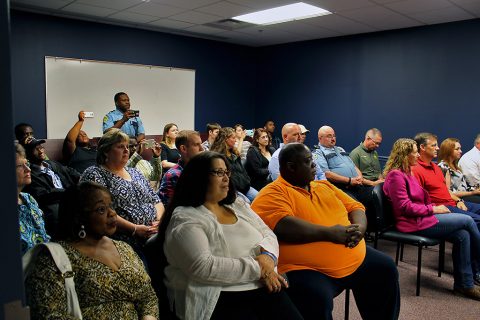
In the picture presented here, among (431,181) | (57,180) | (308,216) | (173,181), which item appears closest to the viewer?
(308,216)

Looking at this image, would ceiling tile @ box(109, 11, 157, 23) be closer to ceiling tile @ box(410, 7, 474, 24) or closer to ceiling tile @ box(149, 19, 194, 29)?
ceiling tile @ box(149, 19, 194, 29)

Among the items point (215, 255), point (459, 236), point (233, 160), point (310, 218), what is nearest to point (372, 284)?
point (310, 218)

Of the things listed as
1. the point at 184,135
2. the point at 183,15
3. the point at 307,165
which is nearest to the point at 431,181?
the point at 307,165

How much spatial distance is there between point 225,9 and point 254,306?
4.14 meters

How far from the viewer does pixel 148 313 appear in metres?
1.48

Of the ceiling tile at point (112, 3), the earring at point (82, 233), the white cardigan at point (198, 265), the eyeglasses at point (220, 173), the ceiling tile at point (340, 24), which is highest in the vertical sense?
the ceiling tile at point (340, 24)

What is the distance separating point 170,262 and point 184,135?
143cm

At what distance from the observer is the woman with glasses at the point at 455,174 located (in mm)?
3980

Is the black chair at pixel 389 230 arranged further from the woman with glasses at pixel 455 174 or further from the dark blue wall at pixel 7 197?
the dark blue wall at pixel 7 197

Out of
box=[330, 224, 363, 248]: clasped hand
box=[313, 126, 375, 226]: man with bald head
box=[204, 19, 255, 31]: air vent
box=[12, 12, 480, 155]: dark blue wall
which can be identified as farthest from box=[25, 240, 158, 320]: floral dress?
box=[204, 19, 255, 31]: air vent

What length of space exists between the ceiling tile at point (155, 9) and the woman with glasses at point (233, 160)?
2.05m

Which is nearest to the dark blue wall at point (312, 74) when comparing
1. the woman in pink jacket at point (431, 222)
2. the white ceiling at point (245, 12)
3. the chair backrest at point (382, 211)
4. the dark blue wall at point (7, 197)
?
the white ceiling at point (245, 12)

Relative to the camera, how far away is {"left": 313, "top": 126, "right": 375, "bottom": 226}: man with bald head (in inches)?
165

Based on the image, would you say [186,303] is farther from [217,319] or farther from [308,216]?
[308,216]
